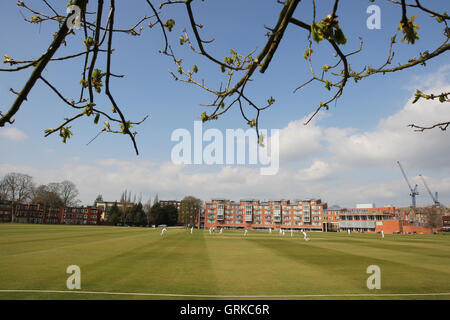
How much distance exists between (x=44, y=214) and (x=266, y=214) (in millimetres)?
94278

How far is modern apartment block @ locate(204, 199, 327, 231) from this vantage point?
398ft

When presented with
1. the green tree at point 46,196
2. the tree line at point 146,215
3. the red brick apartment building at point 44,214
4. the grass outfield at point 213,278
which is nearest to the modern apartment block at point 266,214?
the tree line at point 146,215

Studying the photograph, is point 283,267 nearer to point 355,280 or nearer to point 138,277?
point 355,280

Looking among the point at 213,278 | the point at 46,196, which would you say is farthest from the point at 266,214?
the point at 213,278

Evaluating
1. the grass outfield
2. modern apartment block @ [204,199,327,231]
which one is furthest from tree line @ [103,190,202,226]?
the grass outfield

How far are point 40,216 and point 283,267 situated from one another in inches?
4875

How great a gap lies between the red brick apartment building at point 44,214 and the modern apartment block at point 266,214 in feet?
185

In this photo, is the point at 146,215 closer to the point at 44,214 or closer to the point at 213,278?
the point at 44,214

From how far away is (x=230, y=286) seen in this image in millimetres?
11398

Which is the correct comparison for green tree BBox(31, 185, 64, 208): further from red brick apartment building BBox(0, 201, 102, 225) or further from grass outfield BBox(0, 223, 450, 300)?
grass outfield BBox(0, 223, 450, 300)

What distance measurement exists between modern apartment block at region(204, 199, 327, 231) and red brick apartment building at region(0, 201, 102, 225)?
56.3 metres
